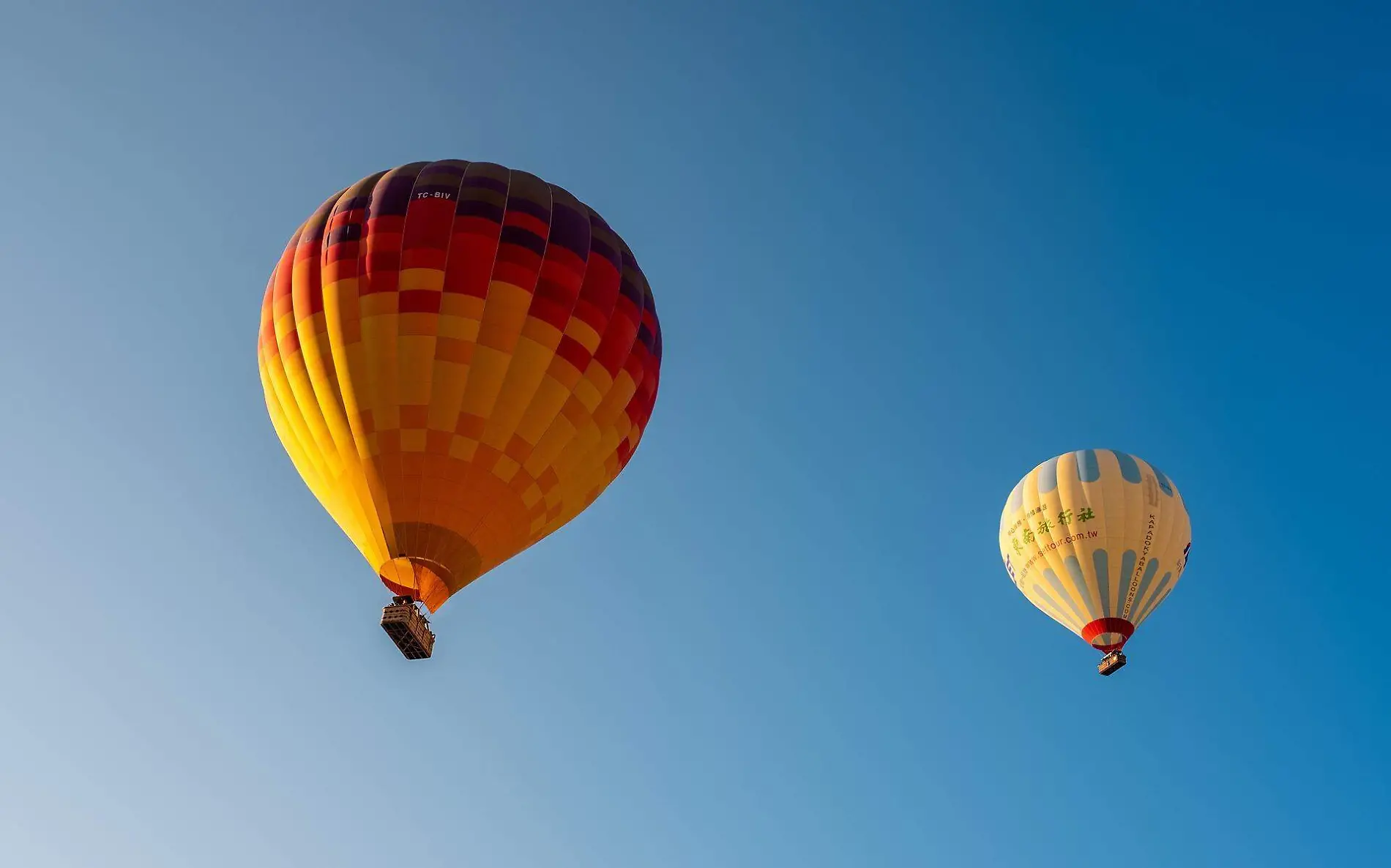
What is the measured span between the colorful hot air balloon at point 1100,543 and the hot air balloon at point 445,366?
9.77m

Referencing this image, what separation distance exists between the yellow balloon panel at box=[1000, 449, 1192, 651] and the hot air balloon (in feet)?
32.1

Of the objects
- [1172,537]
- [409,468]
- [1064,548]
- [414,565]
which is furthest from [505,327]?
[1172,537]

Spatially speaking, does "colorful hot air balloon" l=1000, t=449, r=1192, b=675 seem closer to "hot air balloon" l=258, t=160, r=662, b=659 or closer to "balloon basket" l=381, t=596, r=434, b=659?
"hot air balloon" l=258, t=160, r=662, b=659

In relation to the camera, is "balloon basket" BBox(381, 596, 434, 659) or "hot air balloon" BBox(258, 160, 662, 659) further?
"hot air balloon" BBox(258, 160, 662, 659)

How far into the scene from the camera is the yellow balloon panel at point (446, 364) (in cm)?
1616

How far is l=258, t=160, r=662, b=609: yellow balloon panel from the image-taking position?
16156 millimetres

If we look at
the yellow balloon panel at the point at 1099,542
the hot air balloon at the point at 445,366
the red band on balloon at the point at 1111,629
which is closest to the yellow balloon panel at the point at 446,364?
the hot air balloon at the point at 445,366

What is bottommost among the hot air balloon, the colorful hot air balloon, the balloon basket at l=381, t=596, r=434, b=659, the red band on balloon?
the balloon basket at l=381, t=596, r=434, b=659

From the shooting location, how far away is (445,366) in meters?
16.4

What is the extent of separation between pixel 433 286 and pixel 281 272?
2.39 metres

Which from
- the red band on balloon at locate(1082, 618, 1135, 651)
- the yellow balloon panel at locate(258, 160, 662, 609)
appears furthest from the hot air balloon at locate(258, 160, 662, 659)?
the red band on balloon at locate(1082, 618, 1135, 651)

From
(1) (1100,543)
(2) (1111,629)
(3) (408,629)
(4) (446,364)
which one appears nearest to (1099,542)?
(1) (1100,543)

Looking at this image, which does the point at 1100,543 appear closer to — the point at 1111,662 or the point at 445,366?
the point at 1111,662

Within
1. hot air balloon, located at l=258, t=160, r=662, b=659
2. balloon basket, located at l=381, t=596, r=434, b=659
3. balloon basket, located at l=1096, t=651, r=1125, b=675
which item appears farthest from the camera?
balloon basket, located at l=1096, t=651, r=1125, b=675
